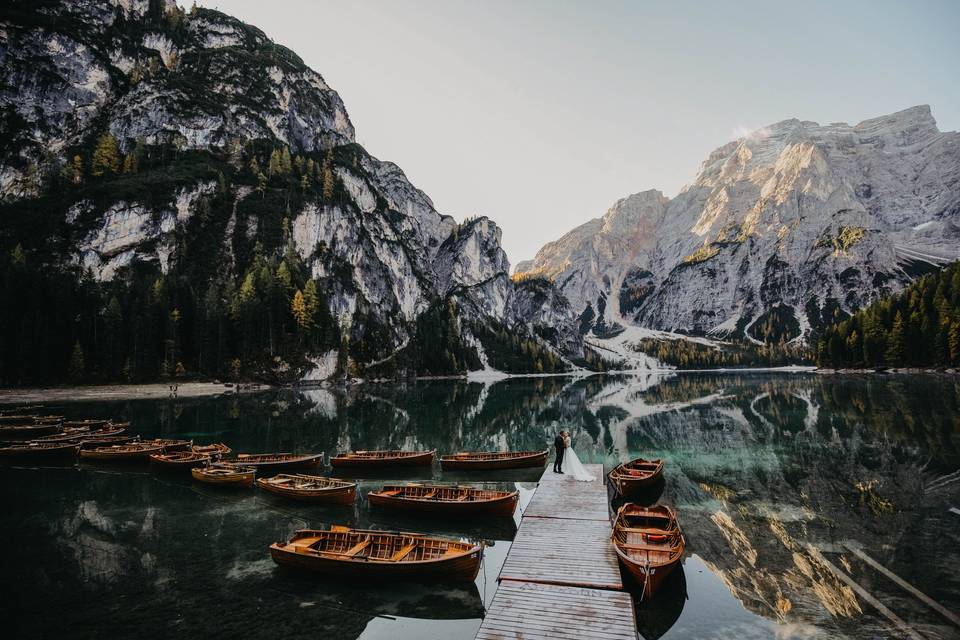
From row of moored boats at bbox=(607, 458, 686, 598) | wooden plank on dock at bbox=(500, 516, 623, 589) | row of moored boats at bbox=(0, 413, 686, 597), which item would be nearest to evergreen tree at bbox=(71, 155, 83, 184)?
row of moored boats at bbox=(0, 413, 686, 597)

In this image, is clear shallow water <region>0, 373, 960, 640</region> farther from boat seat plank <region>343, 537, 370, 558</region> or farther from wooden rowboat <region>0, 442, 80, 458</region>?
wooden rowboat <region>0, 442, 80, 458</region>

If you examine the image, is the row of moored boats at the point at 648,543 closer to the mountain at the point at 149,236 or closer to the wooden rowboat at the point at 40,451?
the wooden rowboat at the point at 40,451

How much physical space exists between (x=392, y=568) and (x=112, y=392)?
338ft

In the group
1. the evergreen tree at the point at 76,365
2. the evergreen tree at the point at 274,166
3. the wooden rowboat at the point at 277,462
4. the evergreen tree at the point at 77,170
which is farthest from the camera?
the evergreen tree at the point at 274,166

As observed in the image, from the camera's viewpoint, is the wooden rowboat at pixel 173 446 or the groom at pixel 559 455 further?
the wooden rowboat at pixel 173 446

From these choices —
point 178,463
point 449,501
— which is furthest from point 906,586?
point 178,463

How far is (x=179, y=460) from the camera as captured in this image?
117 ft

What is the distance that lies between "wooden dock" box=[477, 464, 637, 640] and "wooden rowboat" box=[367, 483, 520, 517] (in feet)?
5.30

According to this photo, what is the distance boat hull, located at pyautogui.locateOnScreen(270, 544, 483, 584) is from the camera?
17547 millimetres

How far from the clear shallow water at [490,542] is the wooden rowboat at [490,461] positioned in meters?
0.87

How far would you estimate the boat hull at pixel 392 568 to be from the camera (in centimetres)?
1755

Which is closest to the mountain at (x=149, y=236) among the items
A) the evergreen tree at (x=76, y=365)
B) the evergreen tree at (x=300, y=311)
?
the evergreen tree at (x=76, y=365)

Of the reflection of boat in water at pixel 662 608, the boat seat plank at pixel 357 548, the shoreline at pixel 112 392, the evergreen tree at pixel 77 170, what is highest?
the evergreen tree at pixel 77 170

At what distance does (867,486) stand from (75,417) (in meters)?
85.4
